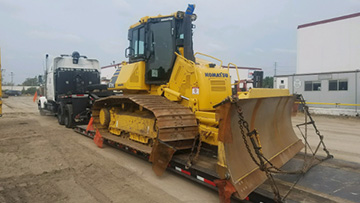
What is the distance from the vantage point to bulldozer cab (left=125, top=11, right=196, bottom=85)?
5930mm

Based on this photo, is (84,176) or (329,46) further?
(329,46)

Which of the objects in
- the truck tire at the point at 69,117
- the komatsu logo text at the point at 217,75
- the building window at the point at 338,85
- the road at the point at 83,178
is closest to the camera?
the road at the point at 83,178

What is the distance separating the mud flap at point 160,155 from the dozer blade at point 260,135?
124 cm

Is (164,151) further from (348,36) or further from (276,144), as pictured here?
(348,36)

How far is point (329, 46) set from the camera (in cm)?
2544

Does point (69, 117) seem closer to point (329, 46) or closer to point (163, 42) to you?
point (163, 42)

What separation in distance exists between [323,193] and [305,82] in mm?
17708

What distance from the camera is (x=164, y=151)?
15.1 ft

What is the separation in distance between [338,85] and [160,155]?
1713 cm

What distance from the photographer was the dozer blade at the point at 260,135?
347cm

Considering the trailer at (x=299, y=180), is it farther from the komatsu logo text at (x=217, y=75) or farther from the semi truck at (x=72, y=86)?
the semi truck at (x=72, y=86)

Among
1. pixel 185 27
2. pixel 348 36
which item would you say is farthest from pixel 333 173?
pixel 348 36

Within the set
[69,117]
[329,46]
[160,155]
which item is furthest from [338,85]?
[160,155]

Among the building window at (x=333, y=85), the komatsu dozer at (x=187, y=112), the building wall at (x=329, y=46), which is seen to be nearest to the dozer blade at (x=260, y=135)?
the komatsu dozer at (x=187, y=112)
